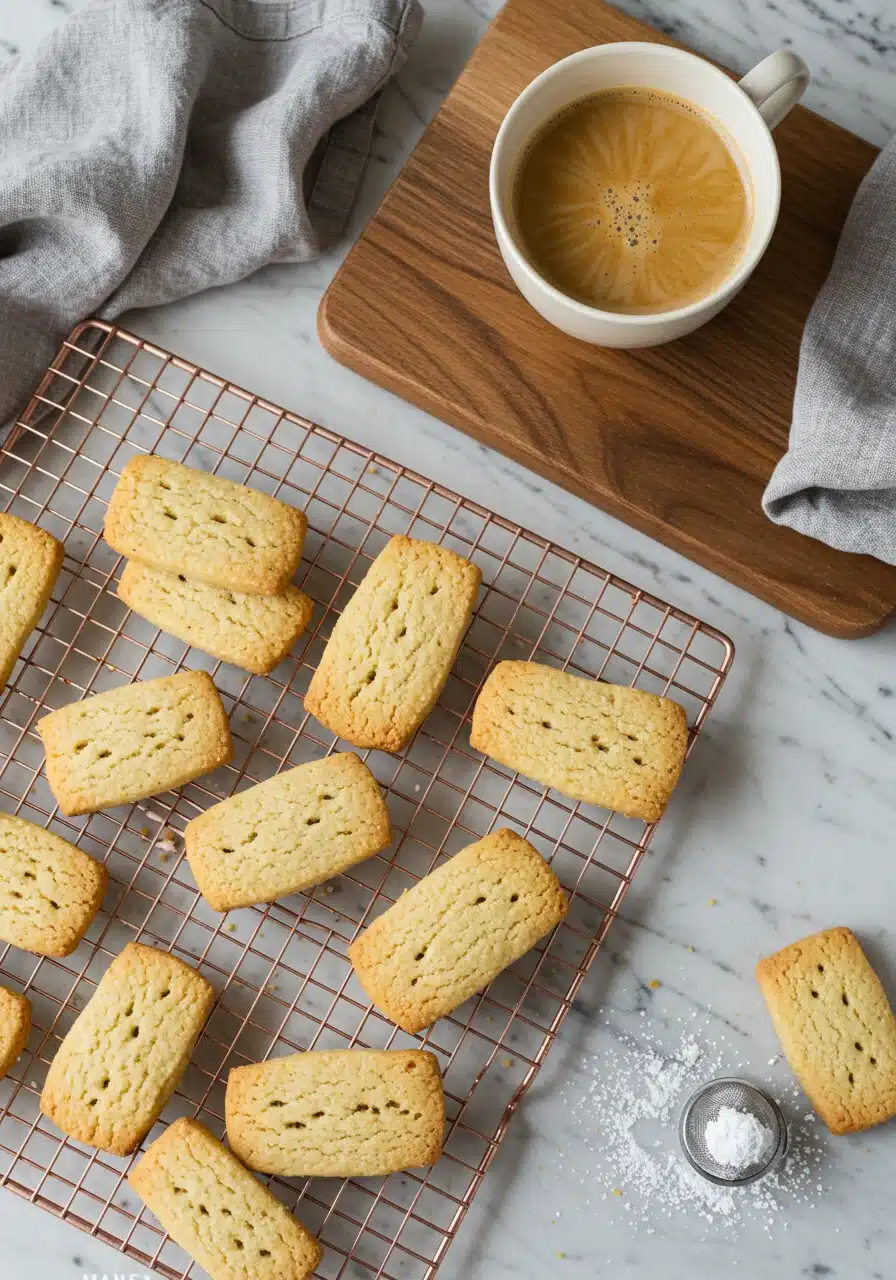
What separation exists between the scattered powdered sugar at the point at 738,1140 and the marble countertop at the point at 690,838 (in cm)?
8

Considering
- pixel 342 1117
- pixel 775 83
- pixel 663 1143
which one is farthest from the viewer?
pixel 663 1143

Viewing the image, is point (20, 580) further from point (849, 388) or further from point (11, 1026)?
point (849, 388)

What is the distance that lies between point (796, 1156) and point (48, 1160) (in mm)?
890

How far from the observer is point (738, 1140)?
1407mm

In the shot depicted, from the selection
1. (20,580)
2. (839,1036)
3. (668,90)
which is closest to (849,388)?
(668,90)

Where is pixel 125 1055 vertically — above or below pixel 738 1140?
below

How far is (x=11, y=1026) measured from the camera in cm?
139

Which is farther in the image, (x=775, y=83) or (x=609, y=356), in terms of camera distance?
(x=609, y=356)

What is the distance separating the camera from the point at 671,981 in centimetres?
151

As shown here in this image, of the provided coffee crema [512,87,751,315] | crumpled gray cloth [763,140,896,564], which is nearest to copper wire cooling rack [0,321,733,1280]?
crumpled gray cloth [763,140,896,564]

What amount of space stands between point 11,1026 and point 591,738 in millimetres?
730

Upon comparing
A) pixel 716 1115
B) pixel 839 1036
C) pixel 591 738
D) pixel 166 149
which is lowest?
pixel 716 1115

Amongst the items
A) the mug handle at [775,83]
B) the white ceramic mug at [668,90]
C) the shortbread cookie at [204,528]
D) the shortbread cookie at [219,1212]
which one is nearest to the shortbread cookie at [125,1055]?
the shortbread cookie at [219,1212]

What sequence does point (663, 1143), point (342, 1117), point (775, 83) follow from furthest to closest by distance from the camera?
point (663, 1143) < point (342, 1117) < point (775, 83)
